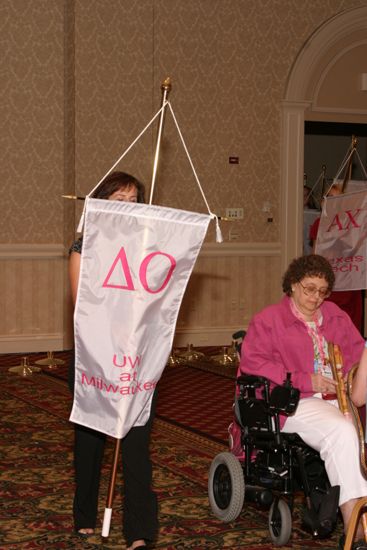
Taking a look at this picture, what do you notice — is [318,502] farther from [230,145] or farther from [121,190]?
[230,145]

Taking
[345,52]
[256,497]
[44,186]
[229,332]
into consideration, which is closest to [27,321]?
[44,186]

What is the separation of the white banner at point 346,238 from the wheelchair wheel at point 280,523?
347 cm

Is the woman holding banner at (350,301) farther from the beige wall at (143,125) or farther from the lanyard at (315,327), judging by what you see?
the lanyard at (315,327)

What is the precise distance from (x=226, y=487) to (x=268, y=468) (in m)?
0.27

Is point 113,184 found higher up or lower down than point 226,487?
higher up

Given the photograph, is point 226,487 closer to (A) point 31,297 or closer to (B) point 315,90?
(A) point 31,297

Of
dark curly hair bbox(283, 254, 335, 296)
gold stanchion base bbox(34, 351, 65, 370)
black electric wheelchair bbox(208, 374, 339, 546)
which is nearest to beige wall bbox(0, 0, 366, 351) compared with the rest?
gold stanchion base bbox(34, 351, 65, 370)

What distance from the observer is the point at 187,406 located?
23.2 ft

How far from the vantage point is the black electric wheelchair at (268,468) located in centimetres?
402

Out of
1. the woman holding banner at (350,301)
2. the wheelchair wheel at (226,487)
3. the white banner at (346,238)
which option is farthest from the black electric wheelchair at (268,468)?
the woman holding banner at (350,301)

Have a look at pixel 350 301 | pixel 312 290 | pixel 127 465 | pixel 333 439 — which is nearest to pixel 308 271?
pixel 312 290

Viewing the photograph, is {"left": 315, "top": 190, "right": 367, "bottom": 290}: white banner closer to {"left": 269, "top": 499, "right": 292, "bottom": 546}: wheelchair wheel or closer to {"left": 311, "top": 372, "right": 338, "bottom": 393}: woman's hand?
{"left": 311, "top": 372, "right": 338, "bottom": 393}: woman's hand

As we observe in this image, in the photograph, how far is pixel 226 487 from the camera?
171 inches

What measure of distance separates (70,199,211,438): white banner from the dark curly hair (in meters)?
0.94
